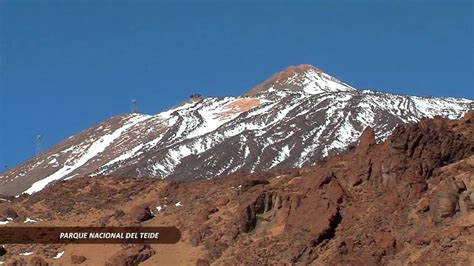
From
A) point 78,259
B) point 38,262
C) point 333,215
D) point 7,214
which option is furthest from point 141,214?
point 333,215

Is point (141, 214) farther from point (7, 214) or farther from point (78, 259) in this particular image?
point (7, 214)

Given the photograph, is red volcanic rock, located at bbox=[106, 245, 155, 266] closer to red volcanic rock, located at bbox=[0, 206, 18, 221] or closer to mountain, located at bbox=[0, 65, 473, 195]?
red volcanic rock, located at bbox=[0, 206, 18, 221]

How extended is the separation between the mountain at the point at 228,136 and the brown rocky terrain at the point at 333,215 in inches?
2353

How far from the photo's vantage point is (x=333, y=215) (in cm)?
3878

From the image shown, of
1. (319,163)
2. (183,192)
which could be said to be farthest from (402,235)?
(183,192)

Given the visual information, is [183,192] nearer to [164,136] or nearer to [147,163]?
[147,163]

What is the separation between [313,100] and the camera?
154875mm

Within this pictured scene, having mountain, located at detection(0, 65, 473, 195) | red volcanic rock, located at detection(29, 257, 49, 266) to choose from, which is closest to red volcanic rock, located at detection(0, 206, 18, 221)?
red volcanic rock, located at detection(29, 257, 49, 266)

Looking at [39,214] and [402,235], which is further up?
[39,214]

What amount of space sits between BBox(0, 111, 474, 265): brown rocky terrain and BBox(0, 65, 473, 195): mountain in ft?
196

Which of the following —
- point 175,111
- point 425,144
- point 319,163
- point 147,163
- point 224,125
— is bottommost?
point 425,144

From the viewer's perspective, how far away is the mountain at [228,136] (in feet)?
396

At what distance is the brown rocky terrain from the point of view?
35031mm

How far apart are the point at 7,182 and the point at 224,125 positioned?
4026 cm
